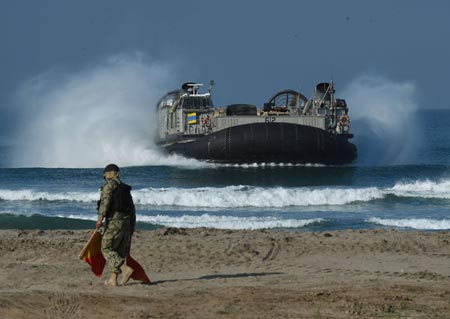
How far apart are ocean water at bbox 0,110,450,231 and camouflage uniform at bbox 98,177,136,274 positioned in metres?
7.89

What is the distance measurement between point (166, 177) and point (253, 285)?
21786mm

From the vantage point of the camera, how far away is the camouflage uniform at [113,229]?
31.4ft

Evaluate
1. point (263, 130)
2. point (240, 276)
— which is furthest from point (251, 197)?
point (240, 276)

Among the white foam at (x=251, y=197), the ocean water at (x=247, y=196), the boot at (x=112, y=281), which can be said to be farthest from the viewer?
the white foam at (x=251, y=197)

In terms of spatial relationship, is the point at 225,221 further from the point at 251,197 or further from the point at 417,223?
the point at 251,197

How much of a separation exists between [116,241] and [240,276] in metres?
1.57

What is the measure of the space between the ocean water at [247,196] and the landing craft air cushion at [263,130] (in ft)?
1.39

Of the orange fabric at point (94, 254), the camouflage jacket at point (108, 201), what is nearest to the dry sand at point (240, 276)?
the orange fabric at point (94, 254)

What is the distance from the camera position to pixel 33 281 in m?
10.2

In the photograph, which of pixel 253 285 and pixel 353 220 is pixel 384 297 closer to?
pixel 253 285

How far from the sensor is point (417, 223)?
59.5 feet

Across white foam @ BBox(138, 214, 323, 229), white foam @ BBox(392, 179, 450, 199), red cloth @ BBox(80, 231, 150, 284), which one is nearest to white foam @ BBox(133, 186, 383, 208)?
white foam @ BBox(392, 179, 450, 199)

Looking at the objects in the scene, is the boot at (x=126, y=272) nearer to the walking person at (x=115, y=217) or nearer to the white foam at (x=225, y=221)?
the walking person at (x=115, y=217)

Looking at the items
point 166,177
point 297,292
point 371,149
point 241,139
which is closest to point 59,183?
point 166,177
